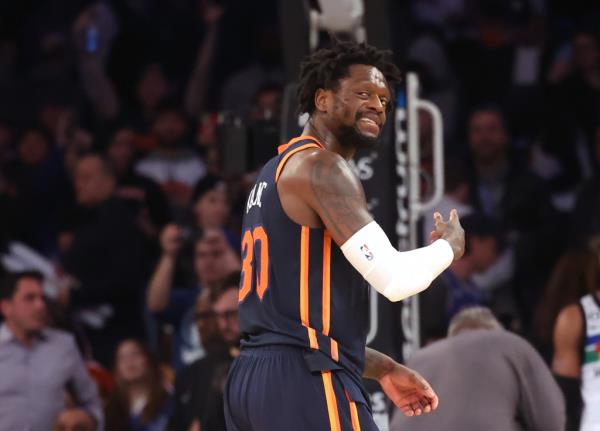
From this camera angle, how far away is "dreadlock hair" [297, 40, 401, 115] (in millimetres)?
4270

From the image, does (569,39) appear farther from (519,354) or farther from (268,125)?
(519,354)

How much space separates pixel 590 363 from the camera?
20.6 feet

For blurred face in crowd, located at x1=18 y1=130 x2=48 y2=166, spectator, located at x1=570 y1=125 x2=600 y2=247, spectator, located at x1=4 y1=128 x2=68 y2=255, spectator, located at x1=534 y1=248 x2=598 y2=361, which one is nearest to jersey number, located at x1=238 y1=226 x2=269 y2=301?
spectator, located at x1=534 y1=248 x2=598 y2=361

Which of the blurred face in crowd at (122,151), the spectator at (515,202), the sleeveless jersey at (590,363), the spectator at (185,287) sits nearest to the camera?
the sleeveless jersey at (590,363)

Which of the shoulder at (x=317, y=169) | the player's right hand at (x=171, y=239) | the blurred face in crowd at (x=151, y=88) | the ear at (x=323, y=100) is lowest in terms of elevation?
the player's right hand at (x=171, y=239)

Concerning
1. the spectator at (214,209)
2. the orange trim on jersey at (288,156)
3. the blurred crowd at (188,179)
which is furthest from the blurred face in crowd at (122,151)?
the orange trim on jersey at (288,156)

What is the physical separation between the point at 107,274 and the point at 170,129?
164 centimetres

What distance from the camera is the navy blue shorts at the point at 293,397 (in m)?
4.00

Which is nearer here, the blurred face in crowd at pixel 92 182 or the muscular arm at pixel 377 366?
the muscular arm at pixel 377 366

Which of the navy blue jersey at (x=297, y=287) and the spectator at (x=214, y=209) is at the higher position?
the navy blue jersey at (x=297, y=287)

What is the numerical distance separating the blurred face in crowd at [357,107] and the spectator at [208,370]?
320 centimetres

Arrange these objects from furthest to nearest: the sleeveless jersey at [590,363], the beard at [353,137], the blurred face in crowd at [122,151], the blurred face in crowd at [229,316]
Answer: the blurred face in crowd at [122,151]
the blurred face in crowd at [229,316]
the sleeveless jersey at [590,363]
the beard at [353,137]

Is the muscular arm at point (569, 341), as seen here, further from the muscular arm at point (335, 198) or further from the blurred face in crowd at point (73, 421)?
the blurred face in crowd at point (73, 421)

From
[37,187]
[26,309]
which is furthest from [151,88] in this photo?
[26,309]
